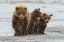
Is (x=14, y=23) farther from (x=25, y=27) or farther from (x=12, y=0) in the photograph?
(x=12, y=0)

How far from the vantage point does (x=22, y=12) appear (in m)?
7.64

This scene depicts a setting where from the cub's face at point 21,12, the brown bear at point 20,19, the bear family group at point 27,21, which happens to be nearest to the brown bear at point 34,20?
the bear family group at point 27,21

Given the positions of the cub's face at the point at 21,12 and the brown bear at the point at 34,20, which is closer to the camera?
the cub's face at the point at 21,12

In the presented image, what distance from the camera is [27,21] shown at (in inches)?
314

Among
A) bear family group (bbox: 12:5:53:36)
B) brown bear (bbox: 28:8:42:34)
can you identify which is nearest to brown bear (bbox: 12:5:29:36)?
bear family group (bbox: 12:5:53:36)

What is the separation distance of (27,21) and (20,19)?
10.1 inches

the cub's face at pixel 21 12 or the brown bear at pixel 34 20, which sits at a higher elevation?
the cub's face at pixel 21 12

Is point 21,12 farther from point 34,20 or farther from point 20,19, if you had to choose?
point 34,20

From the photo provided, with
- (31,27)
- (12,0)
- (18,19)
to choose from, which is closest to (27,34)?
(31,27)

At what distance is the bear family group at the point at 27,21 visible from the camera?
25.2ft

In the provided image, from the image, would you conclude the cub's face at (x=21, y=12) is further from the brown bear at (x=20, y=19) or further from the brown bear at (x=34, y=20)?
the brown bear at (x=34, y=20)

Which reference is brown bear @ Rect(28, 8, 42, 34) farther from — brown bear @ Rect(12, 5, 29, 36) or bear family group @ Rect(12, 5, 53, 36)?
brown bear @ Rect(12, 5, 29, 36)

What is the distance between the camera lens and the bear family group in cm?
769

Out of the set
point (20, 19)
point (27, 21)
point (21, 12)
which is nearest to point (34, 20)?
point (27, 21)
